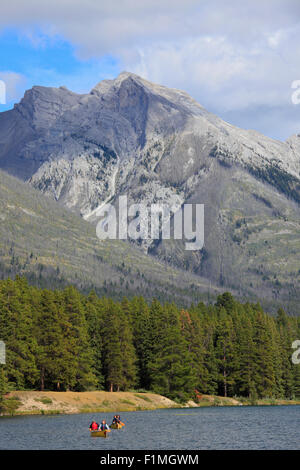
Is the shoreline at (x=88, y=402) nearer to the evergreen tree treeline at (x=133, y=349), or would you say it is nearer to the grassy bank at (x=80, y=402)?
the grassy bank at (x=80, y=402)

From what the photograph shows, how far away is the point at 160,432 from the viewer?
289ft

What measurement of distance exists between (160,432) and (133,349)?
6067 cm

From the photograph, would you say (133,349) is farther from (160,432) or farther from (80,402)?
(160,432)

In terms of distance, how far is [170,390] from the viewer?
145 meters

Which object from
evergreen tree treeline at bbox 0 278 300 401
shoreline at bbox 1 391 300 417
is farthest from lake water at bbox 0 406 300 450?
evergreen tree treeline at bbox 0 278 300 401

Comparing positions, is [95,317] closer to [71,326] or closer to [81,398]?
[71,326]

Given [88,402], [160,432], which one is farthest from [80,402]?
[160,432]

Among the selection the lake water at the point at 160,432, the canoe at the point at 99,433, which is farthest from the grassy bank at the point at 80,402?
the canoe at the point at 99,433

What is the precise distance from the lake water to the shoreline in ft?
16.9

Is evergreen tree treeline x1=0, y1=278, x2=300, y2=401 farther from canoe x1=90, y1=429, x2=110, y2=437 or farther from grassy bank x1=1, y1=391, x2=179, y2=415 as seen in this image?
canoe x1=90, y1=429, x2=110, y2=437

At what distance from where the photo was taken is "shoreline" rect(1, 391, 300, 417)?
112m

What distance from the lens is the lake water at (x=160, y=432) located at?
76188 mm

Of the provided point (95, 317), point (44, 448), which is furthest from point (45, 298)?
point (44, 448)

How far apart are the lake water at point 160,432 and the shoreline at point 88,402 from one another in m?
5.15
